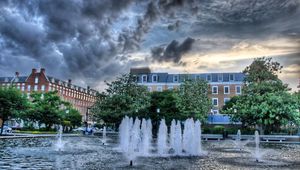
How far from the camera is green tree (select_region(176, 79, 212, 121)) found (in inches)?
1823

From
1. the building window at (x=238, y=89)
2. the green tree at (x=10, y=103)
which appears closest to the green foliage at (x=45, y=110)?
the green tree at (x=10, y=103)

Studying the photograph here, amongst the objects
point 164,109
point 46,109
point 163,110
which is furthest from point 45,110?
point 164,109

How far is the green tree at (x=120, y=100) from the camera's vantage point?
4747cm

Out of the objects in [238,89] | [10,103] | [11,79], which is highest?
[11,79]

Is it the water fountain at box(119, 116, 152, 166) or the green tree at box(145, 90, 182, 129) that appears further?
the green tree at box(145, 90, 182, 129)

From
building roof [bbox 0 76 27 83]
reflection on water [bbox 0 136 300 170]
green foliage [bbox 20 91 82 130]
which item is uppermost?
building roof [bbox 0 76 27 83]

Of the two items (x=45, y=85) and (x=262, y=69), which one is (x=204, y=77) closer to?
(x=262, y=69)

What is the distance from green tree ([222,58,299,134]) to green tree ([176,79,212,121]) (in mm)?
5797

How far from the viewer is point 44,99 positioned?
51594mm

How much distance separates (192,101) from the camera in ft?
157

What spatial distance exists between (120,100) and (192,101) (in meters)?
11.5

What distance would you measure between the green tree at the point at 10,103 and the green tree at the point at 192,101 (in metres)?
22.5

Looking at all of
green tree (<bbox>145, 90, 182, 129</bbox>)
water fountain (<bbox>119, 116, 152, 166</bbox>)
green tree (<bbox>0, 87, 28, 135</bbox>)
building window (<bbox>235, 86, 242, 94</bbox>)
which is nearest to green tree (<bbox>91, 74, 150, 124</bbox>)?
green tree (<bbox>145, 90, 182, 129</bbox>)

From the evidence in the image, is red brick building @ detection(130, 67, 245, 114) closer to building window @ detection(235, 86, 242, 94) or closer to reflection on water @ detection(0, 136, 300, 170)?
building window @ detection(235, 86, 242, 94)
